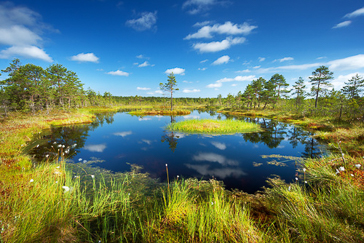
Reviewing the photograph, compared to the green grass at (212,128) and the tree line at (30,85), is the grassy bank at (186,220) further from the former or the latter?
the tree line at (30,85)

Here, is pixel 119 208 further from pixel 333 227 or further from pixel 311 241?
pixel 333 227

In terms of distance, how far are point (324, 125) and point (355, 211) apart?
27205mm

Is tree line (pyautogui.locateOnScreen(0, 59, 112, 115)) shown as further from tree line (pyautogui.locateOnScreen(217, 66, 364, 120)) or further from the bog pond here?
tree line (pyautogui.locateOnScreen(217, 66, 364, 120))

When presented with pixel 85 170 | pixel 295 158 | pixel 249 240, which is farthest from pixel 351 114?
pixel 85 170

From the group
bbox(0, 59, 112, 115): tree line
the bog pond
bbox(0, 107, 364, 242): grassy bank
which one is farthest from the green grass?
bbox(0, 59, 112, 115): tree line

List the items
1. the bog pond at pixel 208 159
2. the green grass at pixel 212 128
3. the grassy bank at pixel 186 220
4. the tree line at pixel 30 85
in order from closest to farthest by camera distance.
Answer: the grassy bank at pixel 186 220 < the bog pond at pixel 208 159 < the green grass at pixel 212 128 < the tree line at pixel 30 85

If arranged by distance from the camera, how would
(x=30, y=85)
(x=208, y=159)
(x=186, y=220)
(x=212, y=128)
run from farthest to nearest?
(x=30, y=85) < (x=212, y=128) < (x=208, y=159) < (x=186, y=220)

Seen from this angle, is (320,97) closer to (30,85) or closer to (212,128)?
(212,128)

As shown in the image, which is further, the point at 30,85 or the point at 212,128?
the point at 30,85

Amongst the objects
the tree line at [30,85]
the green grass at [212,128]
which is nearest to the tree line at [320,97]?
the green grass at [212,128]

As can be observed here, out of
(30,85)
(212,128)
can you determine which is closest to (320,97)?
(212,128)

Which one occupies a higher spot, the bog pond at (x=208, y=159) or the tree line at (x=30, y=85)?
the tree line at (x=30, y=85)

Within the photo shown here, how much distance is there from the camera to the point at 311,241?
2.73 meters

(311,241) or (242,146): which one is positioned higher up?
(311,241)
